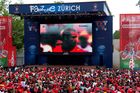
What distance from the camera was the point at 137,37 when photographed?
40.0m

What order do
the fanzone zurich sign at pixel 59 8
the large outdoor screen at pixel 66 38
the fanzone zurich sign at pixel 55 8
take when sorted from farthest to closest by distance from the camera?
the large outdoor screen at pixel 66 38
the fanzone zurich sign at pixel 59 8
the fanzone zurich sign at pixel 55 8

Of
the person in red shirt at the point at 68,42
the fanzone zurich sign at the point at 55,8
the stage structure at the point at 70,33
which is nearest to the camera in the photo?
the fanzone zurich sign at the point at 55,8

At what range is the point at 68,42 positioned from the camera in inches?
1686

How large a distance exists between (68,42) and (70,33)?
884 mm

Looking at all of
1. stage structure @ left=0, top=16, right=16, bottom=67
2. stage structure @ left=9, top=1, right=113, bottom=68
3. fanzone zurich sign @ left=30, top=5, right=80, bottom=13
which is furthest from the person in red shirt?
stage structure @ left=0, top=16, right=16, bottom=67

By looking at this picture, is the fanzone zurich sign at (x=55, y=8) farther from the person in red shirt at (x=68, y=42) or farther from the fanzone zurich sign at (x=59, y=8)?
the person in red shirt at (x=68, y=42)

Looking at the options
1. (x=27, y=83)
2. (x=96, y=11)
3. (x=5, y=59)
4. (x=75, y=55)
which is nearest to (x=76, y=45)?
(x=75, y=55)

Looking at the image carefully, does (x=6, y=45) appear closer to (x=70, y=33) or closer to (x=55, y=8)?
(x=55, y=8)

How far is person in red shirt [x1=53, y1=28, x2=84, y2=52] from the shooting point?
1674 inches

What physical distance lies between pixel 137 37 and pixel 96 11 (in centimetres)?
434

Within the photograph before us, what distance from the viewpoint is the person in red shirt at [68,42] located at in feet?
140

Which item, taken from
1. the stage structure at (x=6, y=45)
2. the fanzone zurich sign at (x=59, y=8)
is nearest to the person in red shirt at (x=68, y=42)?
the fanzone zurich sign at (x=59, y=8)

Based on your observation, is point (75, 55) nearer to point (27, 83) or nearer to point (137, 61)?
point (137, 61)

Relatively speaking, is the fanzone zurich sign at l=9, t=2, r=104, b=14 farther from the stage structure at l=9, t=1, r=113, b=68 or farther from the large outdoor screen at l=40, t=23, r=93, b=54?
the large outdoor screen at l=40, t=23, r=93, b=54
